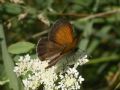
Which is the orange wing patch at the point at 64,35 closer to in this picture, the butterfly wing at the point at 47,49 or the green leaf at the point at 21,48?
the butterfly wing at the point at 47,49

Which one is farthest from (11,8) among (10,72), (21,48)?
(10,72)

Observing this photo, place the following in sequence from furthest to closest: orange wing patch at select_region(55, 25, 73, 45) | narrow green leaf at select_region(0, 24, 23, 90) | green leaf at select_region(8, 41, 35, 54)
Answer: green leaf at select_region(8, 41, 35, 54) < narrow green leaf at select_region(0, 24, 23, 90) < orange wing patch at select_region(55, 25, 73, 45)

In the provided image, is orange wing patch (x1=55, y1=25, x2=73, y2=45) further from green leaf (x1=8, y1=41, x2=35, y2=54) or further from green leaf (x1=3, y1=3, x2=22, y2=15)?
green leaf (x1=3, y1=3, x2=22, y2=15)

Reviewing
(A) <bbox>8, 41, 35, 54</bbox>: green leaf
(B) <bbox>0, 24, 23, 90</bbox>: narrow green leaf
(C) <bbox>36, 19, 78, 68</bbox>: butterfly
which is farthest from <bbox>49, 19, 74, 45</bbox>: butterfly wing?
(B) <bbox>0, 24, 23, 90</bbox>: narrow green leaf

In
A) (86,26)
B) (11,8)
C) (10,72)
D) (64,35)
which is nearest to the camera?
(64,35)

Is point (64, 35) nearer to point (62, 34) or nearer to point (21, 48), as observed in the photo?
point (62, 34)

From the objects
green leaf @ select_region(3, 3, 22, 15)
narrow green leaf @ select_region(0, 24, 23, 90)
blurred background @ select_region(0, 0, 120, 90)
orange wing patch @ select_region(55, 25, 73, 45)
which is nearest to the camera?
orange wing patch @ select_region(55, 25, 73, 45)

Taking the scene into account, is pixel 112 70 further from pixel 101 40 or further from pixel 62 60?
pixel 62 60
